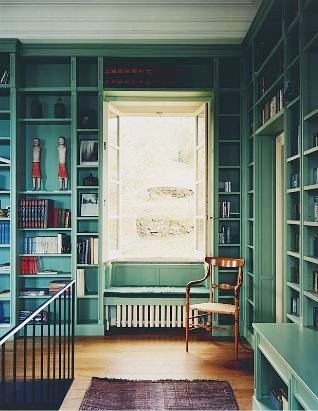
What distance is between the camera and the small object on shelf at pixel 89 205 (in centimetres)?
607

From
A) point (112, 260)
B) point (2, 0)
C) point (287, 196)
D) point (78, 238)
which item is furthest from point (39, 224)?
point (287, 196)

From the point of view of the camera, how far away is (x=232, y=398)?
3926 millimetres

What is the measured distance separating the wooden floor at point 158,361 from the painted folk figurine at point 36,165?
192cm

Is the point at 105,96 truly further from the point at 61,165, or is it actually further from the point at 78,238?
the point at 78,238

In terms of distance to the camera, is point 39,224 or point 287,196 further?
point 39,224

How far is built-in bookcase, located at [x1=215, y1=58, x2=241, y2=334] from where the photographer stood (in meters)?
6.04

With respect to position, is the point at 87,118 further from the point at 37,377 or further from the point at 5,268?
the point at 37,377

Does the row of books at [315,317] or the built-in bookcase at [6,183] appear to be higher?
the built-in bookcase at [6,183]

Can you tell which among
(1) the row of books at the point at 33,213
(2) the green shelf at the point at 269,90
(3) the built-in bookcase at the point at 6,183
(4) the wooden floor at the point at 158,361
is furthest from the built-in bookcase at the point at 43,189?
(2) the green shelf at the point at 269,90

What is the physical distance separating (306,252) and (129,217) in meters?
3.35

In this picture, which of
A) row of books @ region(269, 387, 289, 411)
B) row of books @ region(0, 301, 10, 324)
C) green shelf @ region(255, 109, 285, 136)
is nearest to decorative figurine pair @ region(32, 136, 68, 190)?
row of books @ region(0, 301, 10, 324)

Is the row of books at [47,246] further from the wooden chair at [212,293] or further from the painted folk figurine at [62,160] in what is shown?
the wooden chair at [212,293]

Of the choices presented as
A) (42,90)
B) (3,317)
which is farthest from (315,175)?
(3,317)

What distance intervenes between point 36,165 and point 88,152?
64 cm
